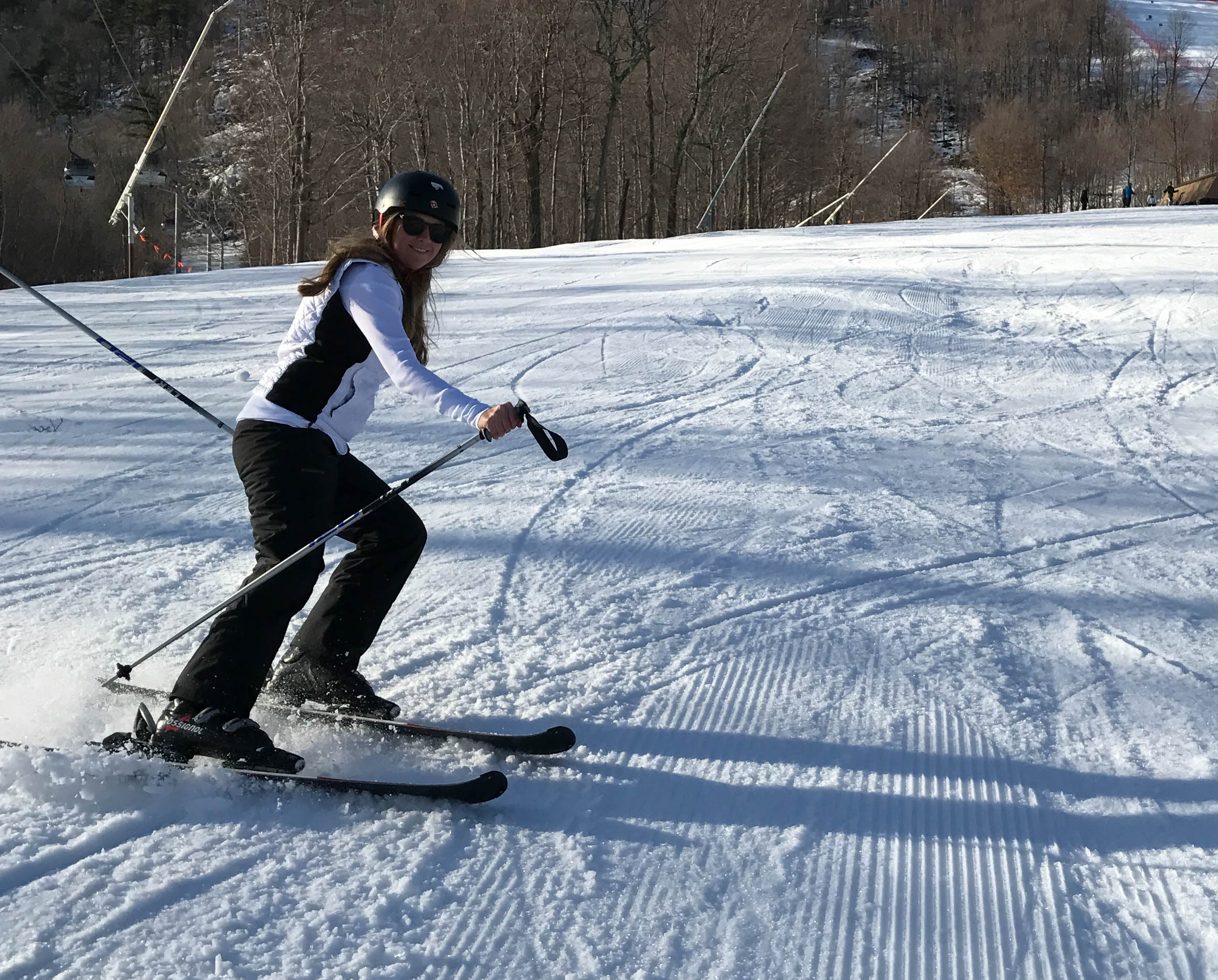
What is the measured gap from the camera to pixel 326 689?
10.2 ft

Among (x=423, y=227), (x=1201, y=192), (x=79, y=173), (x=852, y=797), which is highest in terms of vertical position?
(x=1201, y=192)

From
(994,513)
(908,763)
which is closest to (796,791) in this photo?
(908,763)

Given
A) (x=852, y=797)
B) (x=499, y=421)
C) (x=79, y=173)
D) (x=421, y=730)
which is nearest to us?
(x=499, y=421)

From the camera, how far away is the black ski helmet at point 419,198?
111 inches

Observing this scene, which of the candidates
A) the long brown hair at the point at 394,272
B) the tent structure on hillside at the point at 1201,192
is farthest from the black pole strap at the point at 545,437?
the tent structure on hillside at the point at 1201,192

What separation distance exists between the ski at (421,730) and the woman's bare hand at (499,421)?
3.07 feet

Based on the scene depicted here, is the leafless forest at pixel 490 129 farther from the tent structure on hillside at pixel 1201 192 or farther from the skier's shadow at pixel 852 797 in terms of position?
the tent structure on hillside at pixel 1201 192

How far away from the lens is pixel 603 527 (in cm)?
481

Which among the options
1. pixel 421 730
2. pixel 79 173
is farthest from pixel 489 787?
pixel 79 173

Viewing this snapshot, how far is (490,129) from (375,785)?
1296 inches

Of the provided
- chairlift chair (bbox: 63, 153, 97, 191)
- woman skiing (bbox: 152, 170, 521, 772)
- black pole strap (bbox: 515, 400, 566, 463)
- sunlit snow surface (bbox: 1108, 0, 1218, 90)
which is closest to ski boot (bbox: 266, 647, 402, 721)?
woman skiing (bbox: 152, 170, 521, 772)

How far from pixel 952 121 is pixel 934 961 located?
3908 inches

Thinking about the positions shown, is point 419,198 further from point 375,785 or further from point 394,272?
point 375,785

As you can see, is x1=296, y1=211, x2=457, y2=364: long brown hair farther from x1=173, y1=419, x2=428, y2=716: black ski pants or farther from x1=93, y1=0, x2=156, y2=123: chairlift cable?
x1=93, y1=0, x2=156, y2=123: chairlift cable
